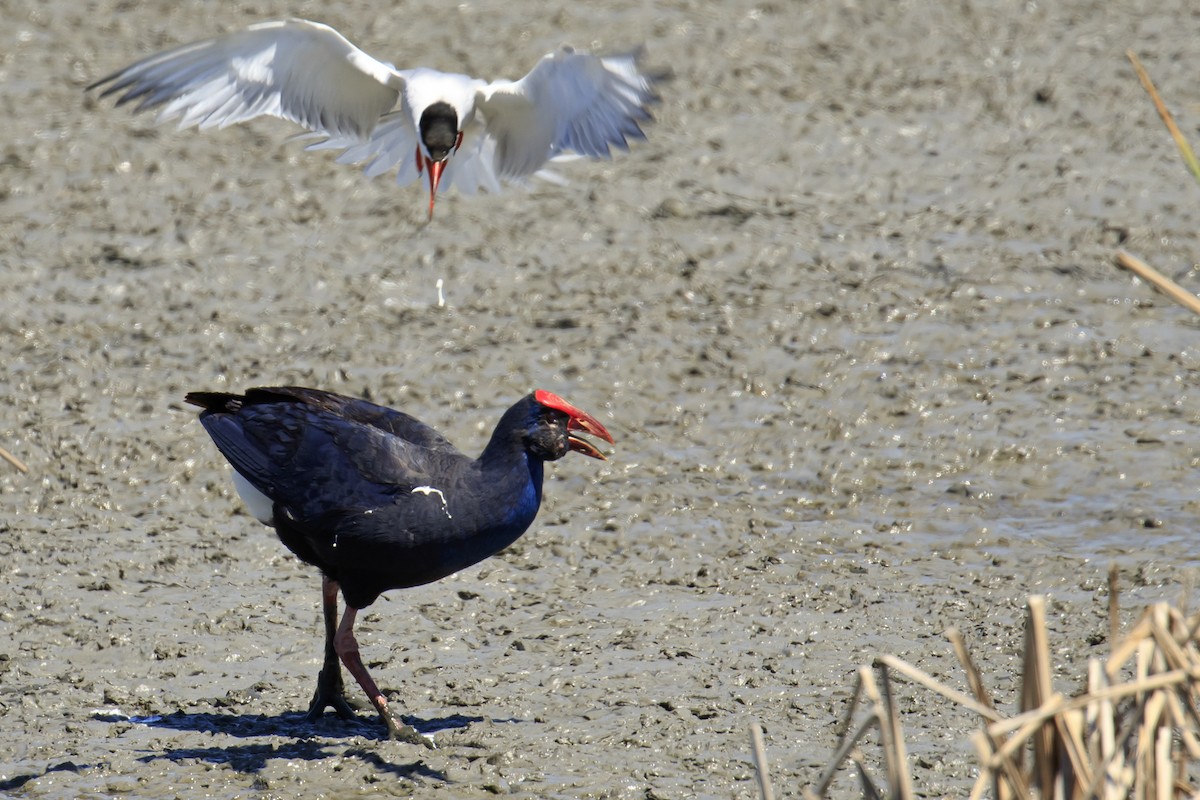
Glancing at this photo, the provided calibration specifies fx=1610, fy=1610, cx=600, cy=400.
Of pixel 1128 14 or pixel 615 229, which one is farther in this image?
pixel 1128 14

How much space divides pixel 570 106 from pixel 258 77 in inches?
53.5

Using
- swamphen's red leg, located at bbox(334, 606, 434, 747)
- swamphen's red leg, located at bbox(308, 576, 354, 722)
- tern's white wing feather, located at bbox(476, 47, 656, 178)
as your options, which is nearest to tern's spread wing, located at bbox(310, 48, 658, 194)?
tern's white wing feather, located at bbox(476, 47, 656, 178)

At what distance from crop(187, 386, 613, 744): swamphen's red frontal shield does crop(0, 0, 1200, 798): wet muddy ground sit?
0.57m

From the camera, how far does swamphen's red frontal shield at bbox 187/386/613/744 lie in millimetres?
5297

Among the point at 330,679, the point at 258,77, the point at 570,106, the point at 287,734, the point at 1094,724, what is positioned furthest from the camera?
the point at 258,77

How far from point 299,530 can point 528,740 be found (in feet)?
3.47

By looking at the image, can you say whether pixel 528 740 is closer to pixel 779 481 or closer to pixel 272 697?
pixel 272 697

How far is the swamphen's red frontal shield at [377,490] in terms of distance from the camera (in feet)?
17.4

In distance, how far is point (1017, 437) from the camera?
293 inches

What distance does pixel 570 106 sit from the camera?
677 centimetres

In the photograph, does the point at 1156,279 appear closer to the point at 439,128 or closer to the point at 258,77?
the point at 439,128

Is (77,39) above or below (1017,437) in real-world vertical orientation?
above

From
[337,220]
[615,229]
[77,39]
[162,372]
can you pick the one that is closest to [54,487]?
[162,372]

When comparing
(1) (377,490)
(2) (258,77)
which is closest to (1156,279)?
(1) (377,490)
